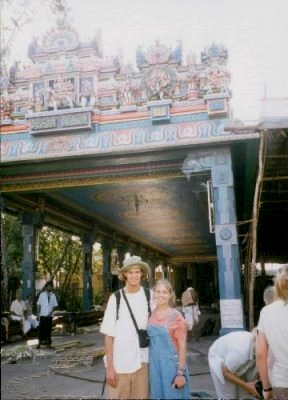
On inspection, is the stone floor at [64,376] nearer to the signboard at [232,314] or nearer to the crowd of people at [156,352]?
the signboard at [232,314]

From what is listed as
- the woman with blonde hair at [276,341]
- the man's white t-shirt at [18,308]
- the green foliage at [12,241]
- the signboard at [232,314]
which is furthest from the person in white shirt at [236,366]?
the green foliage at [12,241]

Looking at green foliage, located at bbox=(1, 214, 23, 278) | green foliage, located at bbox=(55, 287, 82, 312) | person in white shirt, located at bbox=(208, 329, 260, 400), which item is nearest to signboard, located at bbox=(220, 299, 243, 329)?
person in white shirt, located at bbox=(208, 329, 260, 400)

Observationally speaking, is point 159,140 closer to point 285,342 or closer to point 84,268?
point 285,342

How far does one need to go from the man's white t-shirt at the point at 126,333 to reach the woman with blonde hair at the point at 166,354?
0.31ft

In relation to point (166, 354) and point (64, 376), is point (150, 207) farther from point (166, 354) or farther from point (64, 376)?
point (166, 354)

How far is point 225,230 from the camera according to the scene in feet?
29.1

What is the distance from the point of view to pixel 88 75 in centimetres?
1051

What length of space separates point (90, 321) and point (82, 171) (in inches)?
331

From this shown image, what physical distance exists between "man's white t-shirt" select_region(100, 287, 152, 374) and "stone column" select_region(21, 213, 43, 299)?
1021 cm

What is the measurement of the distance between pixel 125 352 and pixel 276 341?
132 cm

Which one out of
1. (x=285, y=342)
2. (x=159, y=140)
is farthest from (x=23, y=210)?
(x=285, y=342)

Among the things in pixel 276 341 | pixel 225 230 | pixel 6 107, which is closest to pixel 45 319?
pixel 225 230

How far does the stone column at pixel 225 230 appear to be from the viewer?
8312mm

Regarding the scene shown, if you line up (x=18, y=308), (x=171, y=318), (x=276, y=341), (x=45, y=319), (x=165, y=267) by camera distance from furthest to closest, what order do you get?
1. (x=165, y=267)
2. (x=18, y=308)
3. (x=45, y=319)
4. (x=171, y=318)
5. (x=276, y=341)
